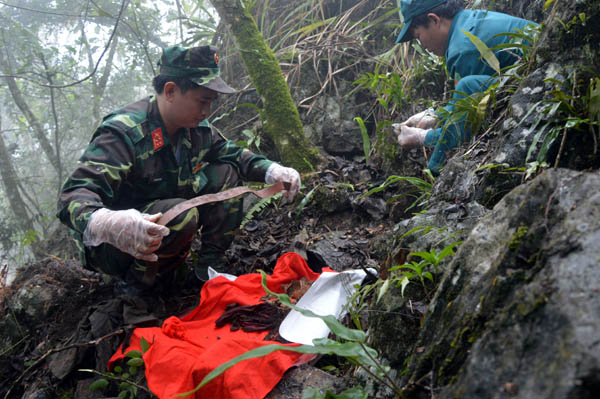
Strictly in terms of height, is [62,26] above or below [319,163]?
above

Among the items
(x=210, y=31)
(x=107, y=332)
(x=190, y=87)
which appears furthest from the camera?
(x=210, y=31)

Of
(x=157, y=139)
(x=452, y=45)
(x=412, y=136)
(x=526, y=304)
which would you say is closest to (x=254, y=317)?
(x=157, y=139)

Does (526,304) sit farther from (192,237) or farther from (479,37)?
(479,37)

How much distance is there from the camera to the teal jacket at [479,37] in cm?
301

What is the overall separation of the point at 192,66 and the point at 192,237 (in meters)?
1.23

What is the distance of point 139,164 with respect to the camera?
2.67 m

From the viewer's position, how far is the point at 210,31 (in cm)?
619

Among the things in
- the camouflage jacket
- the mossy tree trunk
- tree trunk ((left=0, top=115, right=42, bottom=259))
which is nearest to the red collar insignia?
the camouflage jacket

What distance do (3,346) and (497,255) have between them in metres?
3.12

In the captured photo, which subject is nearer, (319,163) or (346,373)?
(346,373)

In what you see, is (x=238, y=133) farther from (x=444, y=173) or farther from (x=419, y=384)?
(x=419, y=384)

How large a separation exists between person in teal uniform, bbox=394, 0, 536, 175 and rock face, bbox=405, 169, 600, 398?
1743 mm

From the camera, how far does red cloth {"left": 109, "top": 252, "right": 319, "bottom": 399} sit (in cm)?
159

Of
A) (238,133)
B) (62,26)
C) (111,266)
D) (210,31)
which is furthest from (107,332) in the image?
(62,26)
